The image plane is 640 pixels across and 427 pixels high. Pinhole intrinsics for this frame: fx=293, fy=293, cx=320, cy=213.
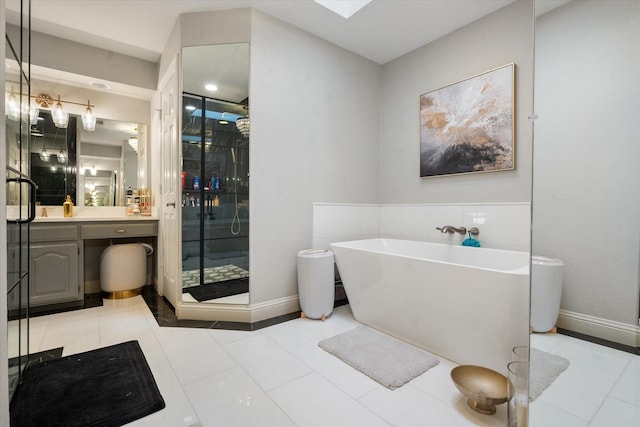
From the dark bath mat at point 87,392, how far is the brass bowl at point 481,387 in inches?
60.4

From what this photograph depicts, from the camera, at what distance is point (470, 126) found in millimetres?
2730

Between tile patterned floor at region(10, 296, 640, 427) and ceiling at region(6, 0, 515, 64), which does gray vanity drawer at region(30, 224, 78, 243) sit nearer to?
tile patterned floor at region(10, 296, 640, 427)

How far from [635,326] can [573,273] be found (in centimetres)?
21

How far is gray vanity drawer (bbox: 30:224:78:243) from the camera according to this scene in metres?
2.63

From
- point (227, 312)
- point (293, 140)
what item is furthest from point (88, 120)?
point (227, 312)

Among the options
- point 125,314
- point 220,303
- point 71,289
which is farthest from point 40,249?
point 220,303

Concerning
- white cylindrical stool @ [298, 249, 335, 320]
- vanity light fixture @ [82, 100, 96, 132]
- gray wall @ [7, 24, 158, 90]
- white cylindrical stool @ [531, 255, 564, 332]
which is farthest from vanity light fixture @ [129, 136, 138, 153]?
white cylindrical stool @ [531, 255, 564, 332]

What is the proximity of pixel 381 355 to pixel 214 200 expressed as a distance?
2.10m

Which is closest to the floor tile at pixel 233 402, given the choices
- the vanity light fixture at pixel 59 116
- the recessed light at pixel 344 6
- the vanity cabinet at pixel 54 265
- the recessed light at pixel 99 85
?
the vanity cabinet at pixel 54 265

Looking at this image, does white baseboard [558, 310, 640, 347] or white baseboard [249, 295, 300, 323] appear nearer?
white baseboard [558, 310, 640, 347]

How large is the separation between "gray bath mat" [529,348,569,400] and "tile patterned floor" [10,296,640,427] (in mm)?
21

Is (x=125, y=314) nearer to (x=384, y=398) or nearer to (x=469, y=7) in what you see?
(x=384, y=398)

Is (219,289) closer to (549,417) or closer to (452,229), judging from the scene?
(452,229)

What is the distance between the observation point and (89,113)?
3.35m
